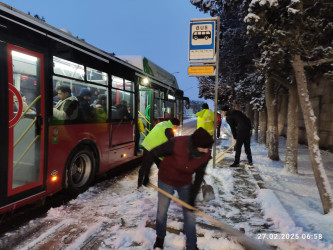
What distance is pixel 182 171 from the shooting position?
9.88 ft

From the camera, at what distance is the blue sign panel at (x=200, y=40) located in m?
6.65

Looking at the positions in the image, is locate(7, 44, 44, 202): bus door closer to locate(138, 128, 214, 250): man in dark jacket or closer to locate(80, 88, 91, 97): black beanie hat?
locate(80, 88, 91, 97): black beanie hat

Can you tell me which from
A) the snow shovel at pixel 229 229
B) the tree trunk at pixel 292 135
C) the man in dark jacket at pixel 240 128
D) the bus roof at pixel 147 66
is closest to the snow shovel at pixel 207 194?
the snow shovel at pixel 229 229

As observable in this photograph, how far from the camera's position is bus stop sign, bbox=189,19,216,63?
663 cm

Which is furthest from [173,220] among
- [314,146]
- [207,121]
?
[207,121]

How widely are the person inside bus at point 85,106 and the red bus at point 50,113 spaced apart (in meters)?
0.02

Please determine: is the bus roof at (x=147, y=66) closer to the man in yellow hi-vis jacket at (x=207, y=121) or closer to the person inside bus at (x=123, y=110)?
the person inside bus at (x=123, y=110)

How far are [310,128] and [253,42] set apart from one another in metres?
7.38

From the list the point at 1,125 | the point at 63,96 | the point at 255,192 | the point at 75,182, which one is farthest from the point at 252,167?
the point at 1,125

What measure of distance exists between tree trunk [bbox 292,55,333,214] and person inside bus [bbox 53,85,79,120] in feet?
13.9

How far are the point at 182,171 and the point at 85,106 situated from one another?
3.16 meters

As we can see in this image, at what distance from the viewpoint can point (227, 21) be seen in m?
14.8

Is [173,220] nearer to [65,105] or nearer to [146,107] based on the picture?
[65,105]

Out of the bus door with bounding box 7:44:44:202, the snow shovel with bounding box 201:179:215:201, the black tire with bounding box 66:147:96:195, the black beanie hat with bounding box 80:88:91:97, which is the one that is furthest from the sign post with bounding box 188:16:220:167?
the bus door with bounding box 7:44:44:202
